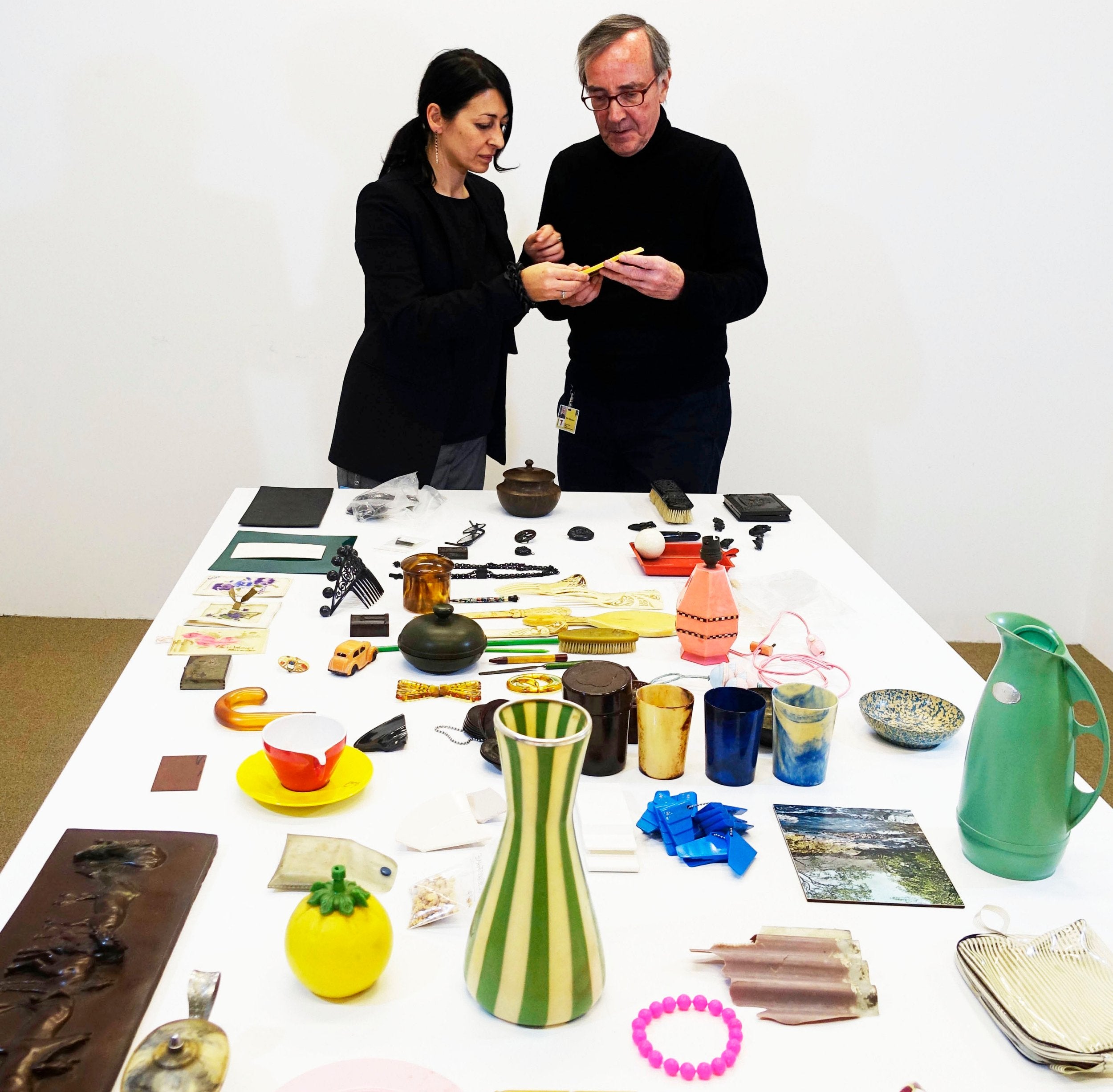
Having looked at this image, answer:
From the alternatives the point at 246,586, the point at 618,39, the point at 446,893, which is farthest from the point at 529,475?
the point at 446,893

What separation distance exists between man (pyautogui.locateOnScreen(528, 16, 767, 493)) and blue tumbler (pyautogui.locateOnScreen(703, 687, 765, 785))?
141 centimetres

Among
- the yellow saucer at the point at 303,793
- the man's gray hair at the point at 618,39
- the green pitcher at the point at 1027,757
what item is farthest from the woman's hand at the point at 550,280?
the green pitcher at the point at 1027,757

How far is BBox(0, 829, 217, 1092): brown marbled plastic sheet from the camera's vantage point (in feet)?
3.08

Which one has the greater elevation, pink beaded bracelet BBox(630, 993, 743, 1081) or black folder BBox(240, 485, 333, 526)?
pink beaded bracelet BBox(630, 993, 743, 1081)

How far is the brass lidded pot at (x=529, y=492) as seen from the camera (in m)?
2.49

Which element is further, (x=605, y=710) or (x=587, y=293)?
(x=587, y=293)

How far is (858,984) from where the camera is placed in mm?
1062

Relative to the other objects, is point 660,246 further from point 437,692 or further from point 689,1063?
point 689,1063

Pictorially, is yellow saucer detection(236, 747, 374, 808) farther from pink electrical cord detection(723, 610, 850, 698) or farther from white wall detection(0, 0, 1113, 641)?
white wall detection(0, 0, 1113, 641)

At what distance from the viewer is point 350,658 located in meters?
1.70

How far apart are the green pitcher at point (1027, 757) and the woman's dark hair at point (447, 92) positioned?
1.82m

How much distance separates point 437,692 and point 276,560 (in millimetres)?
702

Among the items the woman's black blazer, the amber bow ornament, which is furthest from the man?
the amber bow ornament

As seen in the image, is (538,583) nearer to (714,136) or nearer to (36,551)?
(714,136)
